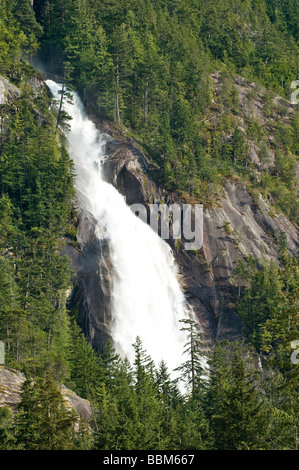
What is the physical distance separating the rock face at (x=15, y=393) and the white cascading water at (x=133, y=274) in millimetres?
13514

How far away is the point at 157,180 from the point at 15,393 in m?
40.0

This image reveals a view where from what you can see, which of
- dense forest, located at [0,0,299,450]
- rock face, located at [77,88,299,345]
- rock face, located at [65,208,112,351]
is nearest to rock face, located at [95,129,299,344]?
rock face, located at [77,88,299,345]

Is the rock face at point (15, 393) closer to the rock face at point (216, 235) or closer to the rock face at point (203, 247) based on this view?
the rock face at point (203, 247)

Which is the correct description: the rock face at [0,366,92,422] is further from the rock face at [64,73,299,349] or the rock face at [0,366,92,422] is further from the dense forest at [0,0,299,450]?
the rock face at [64,73,299,349]

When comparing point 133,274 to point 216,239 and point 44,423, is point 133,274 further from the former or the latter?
point 44,423

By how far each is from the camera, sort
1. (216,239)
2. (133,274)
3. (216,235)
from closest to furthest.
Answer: (133,274) < (216,239) < (216,235)

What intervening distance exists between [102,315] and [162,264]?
11.3m

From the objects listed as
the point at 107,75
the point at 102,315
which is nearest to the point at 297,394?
the point at 102,315

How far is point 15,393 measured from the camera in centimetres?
2973

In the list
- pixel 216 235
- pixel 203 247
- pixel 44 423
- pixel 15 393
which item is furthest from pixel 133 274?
pixel 44 423

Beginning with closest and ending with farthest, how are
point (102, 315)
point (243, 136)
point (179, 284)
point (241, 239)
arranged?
point (102, 315) → point (179, 284) → point (241, 239) → point (243, 136)

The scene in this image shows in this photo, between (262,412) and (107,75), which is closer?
(262,412)

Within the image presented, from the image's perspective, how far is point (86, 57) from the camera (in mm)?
74750
